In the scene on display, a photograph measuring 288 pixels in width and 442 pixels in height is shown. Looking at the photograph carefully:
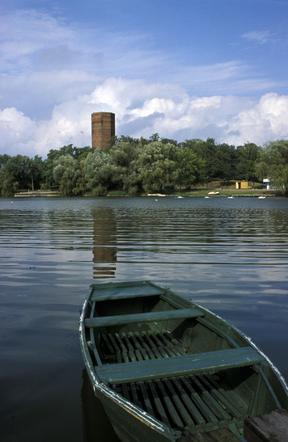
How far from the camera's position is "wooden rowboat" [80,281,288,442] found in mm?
4371

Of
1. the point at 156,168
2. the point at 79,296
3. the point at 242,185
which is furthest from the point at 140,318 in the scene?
the point at 242,185

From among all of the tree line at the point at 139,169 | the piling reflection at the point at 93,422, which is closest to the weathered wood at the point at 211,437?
the piling reflection at the point at 93,422

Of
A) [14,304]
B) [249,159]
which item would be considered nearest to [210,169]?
[249,159]

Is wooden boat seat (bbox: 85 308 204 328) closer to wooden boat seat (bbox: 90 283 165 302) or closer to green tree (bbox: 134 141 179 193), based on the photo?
wooden boat seat (bbox: 90 283 165 302)

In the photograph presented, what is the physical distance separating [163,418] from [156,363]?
546 millimetres

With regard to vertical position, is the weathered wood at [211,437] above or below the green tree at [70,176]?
below

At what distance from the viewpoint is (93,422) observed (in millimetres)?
5691

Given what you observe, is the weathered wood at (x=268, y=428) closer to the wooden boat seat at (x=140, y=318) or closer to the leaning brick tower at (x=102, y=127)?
the wooden boat seat at (x=140, y=318)

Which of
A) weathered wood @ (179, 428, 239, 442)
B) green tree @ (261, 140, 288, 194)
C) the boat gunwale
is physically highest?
green tree @ (261, 140, 288, 194)

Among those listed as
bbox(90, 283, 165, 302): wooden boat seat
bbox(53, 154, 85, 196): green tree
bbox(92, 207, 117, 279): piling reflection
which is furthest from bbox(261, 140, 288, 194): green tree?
bbox(90, 283, 165, 302): wooden boat seat

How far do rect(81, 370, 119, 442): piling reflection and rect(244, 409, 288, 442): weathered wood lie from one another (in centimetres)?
218

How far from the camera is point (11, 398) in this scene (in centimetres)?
627

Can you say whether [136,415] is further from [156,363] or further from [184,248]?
[184,248]

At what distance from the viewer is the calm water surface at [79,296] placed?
5949 mm
